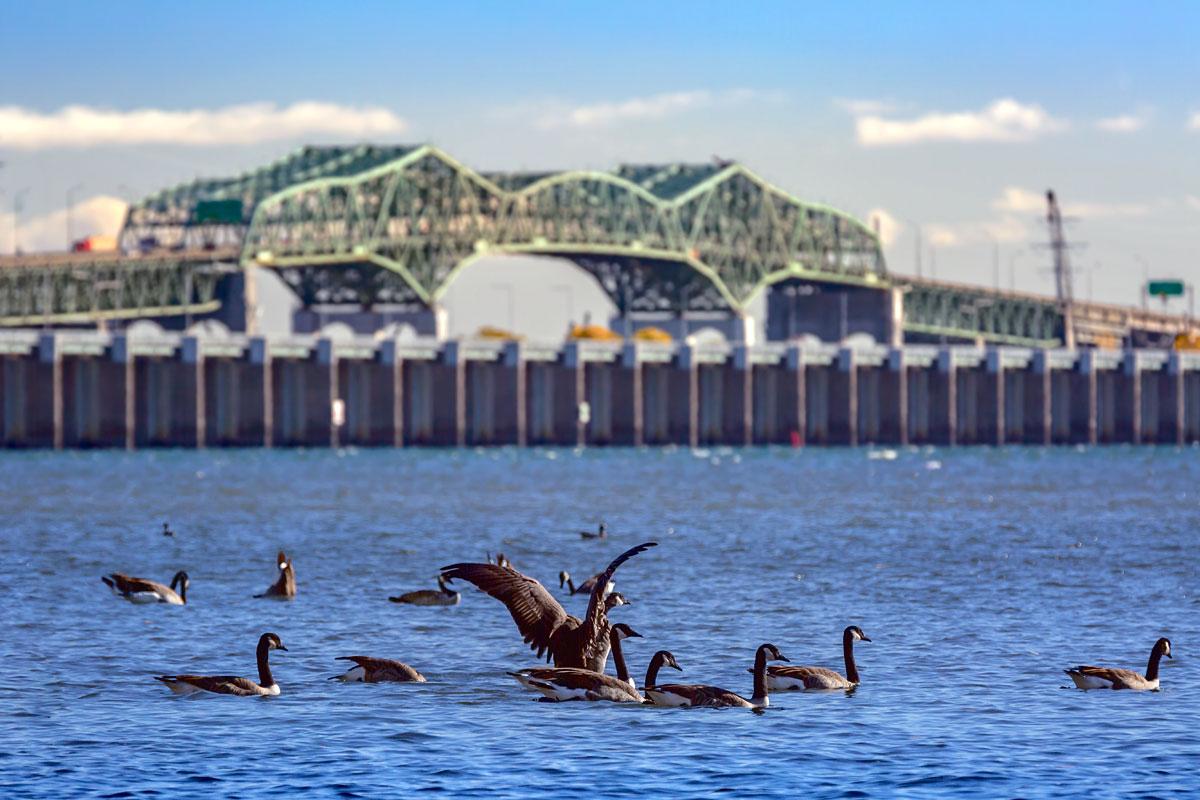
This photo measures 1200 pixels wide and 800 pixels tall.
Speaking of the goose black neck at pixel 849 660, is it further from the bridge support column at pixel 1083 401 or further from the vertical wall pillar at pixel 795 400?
the bridge support column at pixel 1083 401

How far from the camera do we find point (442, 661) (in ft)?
115

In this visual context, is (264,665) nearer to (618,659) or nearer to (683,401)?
(618,659)

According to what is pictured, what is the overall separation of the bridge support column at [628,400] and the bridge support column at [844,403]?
16.3m

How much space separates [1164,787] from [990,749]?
9.08 feet

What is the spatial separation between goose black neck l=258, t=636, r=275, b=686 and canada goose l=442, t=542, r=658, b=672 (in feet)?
10.5

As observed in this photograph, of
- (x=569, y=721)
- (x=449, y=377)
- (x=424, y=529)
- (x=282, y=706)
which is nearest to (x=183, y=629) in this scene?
(x=282, y=706)

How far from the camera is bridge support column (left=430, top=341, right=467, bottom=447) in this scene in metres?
164

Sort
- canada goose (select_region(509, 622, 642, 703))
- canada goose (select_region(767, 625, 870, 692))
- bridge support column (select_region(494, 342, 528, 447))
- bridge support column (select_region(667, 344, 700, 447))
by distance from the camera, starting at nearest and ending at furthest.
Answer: canada goose (select_region(509, 622, 642, 703)) < canada goose (select_region(767, 625, 870, 692)) < bridge support column (select_region(494, 342, 528, 447)) < bridge support column (select_region(667, 344, 700, 447))

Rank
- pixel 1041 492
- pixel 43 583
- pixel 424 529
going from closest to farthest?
pixel 43 583, pixel 424 529, pixel 1041 492

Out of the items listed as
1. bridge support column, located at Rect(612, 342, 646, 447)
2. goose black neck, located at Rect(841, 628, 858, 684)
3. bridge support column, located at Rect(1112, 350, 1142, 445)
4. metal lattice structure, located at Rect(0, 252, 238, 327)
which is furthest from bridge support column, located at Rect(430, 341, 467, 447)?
goose black neck, located at Rect(841, 628, 858, 684)

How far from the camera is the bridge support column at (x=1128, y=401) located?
19488 cm

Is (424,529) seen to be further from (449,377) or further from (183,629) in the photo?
(449,377)

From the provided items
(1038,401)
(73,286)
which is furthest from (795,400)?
(73,286)

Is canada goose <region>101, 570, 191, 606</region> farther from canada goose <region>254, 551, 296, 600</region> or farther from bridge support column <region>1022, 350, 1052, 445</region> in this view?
bridge support column <region>1022, 350, 1052, 445</region>
